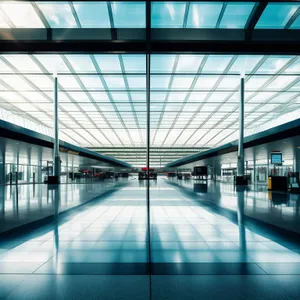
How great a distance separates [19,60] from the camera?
2102 cm

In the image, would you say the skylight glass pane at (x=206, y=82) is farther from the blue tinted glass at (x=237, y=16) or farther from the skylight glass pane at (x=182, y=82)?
the blue tinted glass at (x=237, y=16)

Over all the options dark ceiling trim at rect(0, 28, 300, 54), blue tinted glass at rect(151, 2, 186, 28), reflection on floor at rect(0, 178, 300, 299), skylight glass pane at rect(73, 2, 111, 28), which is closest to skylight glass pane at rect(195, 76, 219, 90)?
skylight glass pane at rect(73, 2, 111, 28)

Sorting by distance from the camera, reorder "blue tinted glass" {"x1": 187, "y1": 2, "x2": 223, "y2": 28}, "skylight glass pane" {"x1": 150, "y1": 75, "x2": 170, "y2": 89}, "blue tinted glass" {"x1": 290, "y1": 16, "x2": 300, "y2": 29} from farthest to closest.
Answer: "skylight glass pane" {"x1": 150, "y1": 75, "x2": 170, "y2": 89}
"blue tinted glass" {"x1": 187, "y1": 2, "x2": 223, "y2": 28}
"blue tinted glass" {"x1": 290, "y1": 16, "x2": 300, "y2": 29}

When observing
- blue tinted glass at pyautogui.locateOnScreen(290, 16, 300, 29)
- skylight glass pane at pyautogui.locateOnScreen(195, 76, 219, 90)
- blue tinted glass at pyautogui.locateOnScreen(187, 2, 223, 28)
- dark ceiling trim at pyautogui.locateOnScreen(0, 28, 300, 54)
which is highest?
skylight glass pane at pyautogui.locateOnScreen(195, 76, 219, 90)

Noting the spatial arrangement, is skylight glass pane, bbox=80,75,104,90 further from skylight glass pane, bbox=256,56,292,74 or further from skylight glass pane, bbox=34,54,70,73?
skylight glass pane, bbox=256,56,292,74

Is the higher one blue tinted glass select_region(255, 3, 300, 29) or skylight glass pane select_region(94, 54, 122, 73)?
skylight glass pane select_region(94, 54, 122, 73)

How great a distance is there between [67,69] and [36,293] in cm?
2275

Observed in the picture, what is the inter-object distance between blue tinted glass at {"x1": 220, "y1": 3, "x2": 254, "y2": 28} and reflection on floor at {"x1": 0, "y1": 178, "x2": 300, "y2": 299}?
419 centimetres

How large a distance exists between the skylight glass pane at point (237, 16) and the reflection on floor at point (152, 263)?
4.17 m

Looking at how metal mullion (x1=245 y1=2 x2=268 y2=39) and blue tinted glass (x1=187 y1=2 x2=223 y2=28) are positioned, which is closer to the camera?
metal mullion (x1=245 y1=2 x2=268 y2=39)

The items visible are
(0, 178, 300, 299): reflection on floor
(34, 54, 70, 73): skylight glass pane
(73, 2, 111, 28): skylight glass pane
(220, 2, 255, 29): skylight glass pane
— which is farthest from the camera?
(34, 54, 70, 73): skylight glass pane

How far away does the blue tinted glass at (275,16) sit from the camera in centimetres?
469

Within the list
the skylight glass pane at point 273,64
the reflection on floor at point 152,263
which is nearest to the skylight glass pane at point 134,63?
the skylight glass pane at point 273,64

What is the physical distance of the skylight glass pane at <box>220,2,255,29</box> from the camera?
→ 487 centimetres
